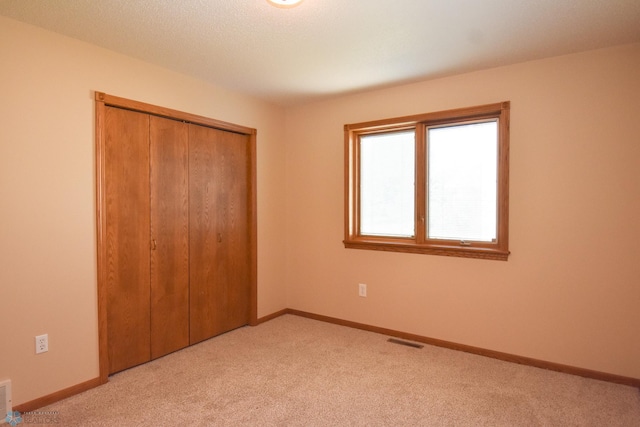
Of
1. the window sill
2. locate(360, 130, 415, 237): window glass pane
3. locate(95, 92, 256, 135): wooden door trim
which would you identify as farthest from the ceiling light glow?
the window sill

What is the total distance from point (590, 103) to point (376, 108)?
65.3 inches

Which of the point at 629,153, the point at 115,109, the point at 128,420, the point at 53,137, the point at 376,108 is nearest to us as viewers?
the point at 128,420

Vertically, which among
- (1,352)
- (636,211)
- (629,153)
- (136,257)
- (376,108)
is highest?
(376,108)

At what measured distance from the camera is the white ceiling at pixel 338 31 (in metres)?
1.99

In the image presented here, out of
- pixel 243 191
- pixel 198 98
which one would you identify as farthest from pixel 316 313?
pixel 198 98

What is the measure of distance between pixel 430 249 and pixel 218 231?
1.94 m

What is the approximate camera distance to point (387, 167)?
355 cm

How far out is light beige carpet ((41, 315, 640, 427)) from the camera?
2.09 metres

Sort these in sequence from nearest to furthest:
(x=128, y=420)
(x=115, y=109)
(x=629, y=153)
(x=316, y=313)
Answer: (x=128, y=420) < (x=629, y=153) < (x=115, y=109) < (x=316, y=313)

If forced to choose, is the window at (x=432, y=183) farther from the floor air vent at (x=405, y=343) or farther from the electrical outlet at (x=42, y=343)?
the electrical outlet at (x=42, y=343)

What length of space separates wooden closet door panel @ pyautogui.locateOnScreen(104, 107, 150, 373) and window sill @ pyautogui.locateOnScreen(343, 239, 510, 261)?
1.89m

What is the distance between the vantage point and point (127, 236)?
270 centimetres

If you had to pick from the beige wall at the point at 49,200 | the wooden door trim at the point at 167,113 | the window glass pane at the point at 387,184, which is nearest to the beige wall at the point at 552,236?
the window glass pane at the point at 387,184

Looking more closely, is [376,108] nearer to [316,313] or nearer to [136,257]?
[316,313]
